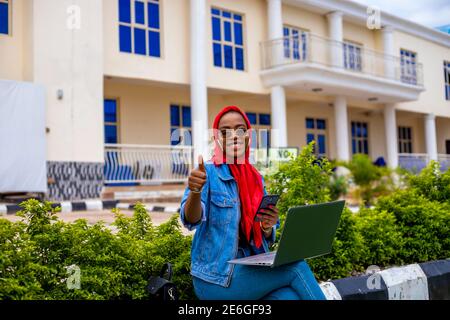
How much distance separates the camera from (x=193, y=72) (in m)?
13.5

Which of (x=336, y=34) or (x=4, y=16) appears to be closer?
(x=4, y=16)

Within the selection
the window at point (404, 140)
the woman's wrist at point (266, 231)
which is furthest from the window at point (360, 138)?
the woman's wrist at point (266, 231)

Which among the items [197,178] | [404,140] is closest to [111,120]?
[197,178]

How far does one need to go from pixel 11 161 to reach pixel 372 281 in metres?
8.40

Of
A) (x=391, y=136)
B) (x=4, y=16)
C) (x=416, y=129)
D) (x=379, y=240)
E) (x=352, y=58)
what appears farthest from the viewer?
(x=416, y=129)

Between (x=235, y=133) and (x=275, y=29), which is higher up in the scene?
(x=275, y=29)

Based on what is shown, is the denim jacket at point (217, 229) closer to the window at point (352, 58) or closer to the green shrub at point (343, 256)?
the green shrub at point (343, 256)

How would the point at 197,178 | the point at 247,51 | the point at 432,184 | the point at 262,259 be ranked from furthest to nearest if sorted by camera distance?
1. the point at 247,51
2. the point at 432,184
3. the point at 262,259
4. the point at 197,178

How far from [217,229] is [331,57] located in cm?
1465

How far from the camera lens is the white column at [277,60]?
1507 cm

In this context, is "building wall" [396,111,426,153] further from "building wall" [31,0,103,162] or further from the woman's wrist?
the woman's wrist

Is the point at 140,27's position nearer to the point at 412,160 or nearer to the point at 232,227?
the point at 232,227
